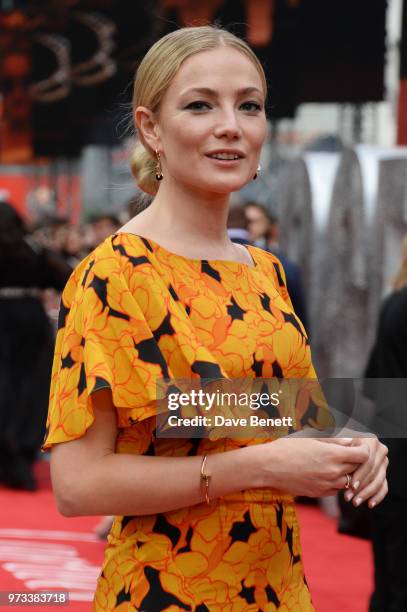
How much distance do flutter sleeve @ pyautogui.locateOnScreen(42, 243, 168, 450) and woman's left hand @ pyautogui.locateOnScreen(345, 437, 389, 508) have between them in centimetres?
31

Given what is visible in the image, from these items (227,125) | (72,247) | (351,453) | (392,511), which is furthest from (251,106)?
(72,247)

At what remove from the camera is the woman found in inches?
67.0

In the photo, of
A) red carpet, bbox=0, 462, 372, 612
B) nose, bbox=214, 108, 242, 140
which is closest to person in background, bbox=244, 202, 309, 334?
red carpet, bbox=0, 462, 372, 612

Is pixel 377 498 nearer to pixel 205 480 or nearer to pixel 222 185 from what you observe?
pixel 205 480

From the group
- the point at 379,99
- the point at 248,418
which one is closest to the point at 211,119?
the point at 248,418

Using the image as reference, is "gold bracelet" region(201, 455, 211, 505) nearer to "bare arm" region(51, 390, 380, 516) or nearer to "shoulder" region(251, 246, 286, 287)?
"bare arm" region(51, 390, 380, 516)

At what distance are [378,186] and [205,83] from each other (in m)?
4.68

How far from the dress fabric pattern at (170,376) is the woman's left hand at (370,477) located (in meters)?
0.09

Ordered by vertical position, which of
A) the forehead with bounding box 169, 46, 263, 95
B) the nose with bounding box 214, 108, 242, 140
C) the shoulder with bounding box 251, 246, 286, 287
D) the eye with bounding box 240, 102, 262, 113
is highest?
the forehead with bounding box 169, 46, 263, 95

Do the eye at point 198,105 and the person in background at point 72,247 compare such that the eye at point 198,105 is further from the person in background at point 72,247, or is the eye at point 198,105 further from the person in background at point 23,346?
the person in background at point 72,247

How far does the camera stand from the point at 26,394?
26.2 feet

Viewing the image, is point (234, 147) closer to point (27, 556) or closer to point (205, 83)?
point (205, 83)

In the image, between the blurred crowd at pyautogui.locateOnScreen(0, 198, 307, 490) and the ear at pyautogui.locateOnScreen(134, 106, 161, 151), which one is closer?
the ear at pyautogui.locateOnScreen(134, 106, 161, 151)

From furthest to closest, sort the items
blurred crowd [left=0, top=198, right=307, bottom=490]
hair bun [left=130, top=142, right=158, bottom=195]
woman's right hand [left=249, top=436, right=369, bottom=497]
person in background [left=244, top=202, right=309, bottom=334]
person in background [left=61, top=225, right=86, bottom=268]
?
person in background [left=61, top=225, right=86, bottom=268], blurred crowd [left=0, top=198, right=307, bottom=490], person in background [left=244, top=202, right=309, bottom=334], hair bun [left=130, top=142, right=158, bottom=195], woman's right hand [left=249, top=436, right=369, bottom=497]
